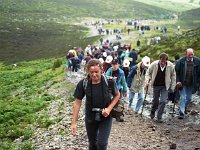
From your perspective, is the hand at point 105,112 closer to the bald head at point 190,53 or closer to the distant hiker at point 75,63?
the bald head at point 190,53

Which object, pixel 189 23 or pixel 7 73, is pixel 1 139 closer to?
pixel 7 73

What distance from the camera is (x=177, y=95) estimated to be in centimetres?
1848

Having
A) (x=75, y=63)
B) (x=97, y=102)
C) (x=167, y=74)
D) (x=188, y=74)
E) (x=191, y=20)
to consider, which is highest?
(x=97, y=102)

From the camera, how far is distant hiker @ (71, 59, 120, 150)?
8.47m

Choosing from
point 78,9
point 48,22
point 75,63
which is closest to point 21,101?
point 75,63

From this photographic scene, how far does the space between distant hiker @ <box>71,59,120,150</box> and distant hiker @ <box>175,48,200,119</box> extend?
7.66 metres

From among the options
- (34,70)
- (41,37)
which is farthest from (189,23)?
(34,70)

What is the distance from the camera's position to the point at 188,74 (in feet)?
53.1

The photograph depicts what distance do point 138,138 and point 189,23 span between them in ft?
377

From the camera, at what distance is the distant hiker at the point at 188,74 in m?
16.0

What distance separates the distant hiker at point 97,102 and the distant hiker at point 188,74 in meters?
7.66

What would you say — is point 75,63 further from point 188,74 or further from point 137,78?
point 188,74

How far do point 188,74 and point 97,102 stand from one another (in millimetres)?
8218

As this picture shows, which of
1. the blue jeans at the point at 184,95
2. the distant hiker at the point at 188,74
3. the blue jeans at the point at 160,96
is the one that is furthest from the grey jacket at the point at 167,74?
the blue jeans at the point at 184,95
